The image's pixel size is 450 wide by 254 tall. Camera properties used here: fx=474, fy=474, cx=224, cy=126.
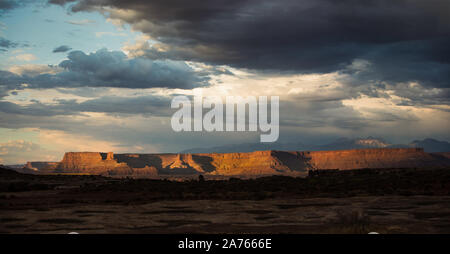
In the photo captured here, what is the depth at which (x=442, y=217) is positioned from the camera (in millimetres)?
20109

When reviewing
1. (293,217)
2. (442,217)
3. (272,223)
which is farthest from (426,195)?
(272,223)

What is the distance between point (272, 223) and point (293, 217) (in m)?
2.32

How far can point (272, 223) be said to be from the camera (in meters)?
19.0

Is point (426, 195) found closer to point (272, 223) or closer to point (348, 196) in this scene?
point (348, 196)
